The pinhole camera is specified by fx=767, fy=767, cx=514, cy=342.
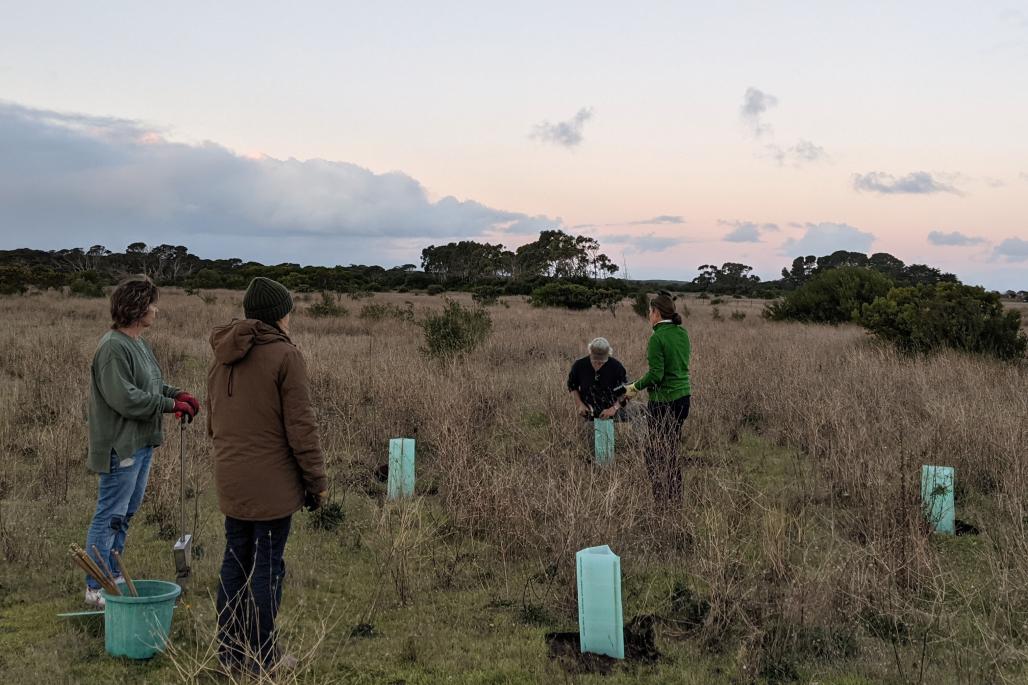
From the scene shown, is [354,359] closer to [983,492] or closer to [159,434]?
[159,434]

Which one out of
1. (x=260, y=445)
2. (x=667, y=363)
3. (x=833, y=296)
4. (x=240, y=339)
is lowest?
(x=260, y=445)

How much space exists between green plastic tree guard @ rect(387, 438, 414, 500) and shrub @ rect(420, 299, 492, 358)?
6.00 metres

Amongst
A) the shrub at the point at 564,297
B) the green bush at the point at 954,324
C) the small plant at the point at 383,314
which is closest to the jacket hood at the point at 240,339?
the green bush at the point at 954,324

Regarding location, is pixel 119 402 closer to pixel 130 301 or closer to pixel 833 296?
pixel 130 301

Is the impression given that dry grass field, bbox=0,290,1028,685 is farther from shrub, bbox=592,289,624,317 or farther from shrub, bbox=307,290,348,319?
shrub, bbox=592,289,624,317

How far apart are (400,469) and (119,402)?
2.72 meters

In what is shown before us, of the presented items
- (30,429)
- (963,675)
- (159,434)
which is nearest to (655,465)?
(963,675)

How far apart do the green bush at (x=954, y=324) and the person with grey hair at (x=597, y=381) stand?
8009mm

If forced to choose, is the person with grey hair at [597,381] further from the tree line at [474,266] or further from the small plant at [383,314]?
the tree line at [474,266]

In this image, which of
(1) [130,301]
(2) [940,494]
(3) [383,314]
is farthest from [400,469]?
(3) [383,314]

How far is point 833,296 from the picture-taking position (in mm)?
23516

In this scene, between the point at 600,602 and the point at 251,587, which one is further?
the point at 600,602

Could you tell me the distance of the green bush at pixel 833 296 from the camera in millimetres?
22781

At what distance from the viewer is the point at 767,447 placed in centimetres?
816
